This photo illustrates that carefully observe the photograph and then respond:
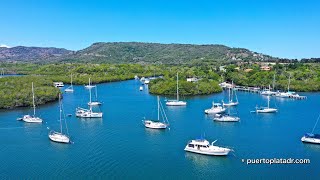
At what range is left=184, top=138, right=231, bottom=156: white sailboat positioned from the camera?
4106 centimetres

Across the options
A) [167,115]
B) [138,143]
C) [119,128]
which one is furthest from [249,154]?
[167,115]

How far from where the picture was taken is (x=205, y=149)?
4162cm

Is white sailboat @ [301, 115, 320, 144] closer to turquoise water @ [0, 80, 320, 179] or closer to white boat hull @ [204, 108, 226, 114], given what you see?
turquoise water @ [0, 80, 320, 179]

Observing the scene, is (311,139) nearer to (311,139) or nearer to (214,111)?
(311,139)

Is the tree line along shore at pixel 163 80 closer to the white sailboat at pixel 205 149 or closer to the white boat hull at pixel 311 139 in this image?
the white sailboat at pixel 205 149

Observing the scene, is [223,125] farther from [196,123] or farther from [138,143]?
[138,143]

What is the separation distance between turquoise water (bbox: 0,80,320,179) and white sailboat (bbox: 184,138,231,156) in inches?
23.4

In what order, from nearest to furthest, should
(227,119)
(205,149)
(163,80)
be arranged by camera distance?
(205,149), (227,119), (163,80)

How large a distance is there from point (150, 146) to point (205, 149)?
313 inches

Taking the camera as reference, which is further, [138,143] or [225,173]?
[138,143]

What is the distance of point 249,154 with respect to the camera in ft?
139

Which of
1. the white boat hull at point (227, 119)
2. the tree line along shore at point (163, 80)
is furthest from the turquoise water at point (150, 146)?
the tree line along shore at point (163, 80)

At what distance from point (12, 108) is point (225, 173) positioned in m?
52.7

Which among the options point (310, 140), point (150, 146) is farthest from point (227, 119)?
point (150, 146)
